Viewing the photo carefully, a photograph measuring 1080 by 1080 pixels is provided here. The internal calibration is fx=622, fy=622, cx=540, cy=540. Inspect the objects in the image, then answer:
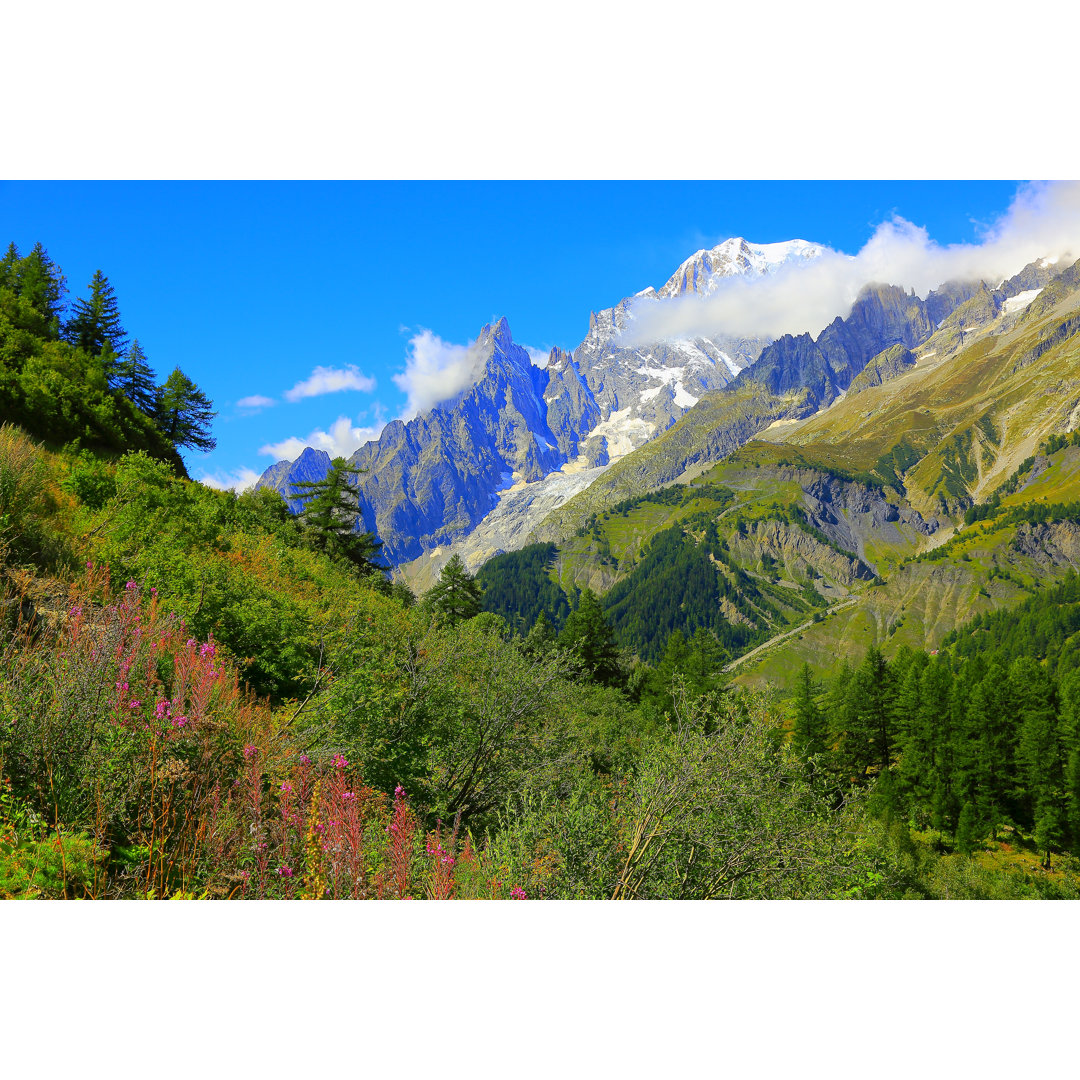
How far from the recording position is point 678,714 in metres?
10.0

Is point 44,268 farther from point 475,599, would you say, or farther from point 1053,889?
point 1053,889

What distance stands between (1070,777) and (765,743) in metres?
63.4

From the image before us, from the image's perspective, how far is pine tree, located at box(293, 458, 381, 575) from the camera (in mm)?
40812

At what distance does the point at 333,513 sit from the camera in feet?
144

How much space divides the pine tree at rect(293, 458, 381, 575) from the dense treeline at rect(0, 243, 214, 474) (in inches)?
319

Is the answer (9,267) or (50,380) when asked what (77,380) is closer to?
(50,380)

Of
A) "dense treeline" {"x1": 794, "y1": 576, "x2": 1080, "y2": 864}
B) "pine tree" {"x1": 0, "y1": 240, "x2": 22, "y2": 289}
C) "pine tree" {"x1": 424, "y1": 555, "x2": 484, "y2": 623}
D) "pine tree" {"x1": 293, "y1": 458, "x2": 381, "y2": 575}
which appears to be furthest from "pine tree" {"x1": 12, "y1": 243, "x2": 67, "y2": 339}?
"dense treeline" {"x1": 794, "y1": 576, "x2": 1080, "y2": 864}

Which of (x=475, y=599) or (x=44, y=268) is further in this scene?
(x=475, y=599)

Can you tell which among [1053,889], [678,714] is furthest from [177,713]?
[1053,889]

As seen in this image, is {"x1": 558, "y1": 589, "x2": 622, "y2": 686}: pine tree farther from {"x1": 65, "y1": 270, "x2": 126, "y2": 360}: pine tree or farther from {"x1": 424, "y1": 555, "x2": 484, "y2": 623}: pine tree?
{"x1": 65, "y1": 270, "x2": 126, "y2": 360}: pine tree

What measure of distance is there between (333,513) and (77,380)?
18535mm

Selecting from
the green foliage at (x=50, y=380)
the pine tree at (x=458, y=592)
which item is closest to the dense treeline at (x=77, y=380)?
the green foliage at (x=50, y=380)

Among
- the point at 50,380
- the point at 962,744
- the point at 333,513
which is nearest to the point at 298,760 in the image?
the point at 50,380

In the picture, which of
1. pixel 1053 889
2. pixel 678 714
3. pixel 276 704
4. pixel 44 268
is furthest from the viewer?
pixel 1053 889
